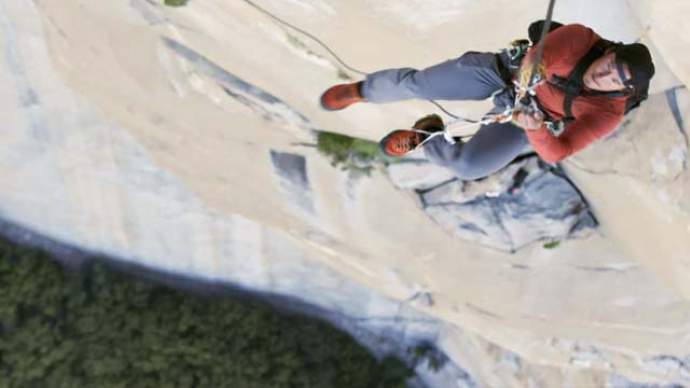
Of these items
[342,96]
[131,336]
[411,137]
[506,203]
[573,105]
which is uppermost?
[573,105]

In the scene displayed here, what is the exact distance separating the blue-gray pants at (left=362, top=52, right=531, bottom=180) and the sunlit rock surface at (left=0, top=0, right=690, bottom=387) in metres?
0.54

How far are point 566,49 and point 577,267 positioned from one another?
3.46 metres

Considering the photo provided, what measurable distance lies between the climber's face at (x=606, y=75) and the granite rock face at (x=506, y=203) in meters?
2.52

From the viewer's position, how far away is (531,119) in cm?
278

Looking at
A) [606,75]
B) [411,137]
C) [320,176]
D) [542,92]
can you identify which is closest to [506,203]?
[320,176]

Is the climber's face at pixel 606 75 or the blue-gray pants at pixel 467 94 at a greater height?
the climber's face at pixel 606 75

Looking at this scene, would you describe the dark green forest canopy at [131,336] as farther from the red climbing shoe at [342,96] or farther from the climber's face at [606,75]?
the climber's face at [606,75]

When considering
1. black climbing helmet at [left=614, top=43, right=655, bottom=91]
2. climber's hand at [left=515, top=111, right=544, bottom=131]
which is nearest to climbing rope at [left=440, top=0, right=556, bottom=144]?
climber's hand at [left=515, top=111, right=544, bottom=131]

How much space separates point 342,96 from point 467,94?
931 millimetres

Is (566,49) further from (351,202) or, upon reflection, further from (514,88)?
(351,202)

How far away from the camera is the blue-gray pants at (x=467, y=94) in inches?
127

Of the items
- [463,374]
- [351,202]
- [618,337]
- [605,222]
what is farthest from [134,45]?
[463,374]

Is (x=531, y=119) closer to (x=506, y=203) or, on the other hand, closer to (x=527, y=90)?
(x=527, y=90)

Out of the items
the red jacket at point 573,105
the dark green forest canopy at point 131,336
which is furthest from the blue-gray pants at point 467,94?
the dark green forest canopy at point 131,336
